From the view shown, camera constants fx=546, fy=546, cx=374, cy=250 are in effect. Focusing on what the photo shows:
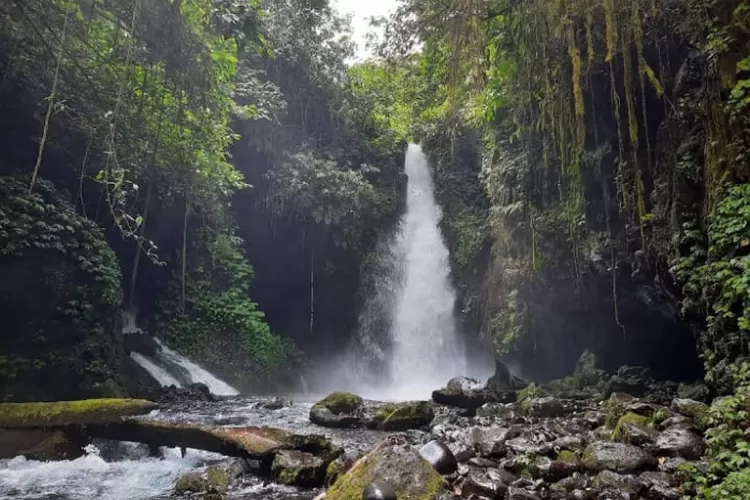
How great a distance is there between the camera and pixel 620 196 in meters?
9.47

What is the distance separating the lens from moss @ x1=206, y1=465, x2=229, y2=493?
197 inches

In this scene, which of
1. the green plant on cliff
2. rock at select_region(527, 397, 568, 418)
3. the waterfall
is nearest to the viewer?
rock at select_region(527, 397, 568, 418)

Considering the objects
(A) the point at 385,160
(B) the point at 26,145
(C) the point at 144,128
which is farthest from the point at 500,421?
(A) the point at 385,160

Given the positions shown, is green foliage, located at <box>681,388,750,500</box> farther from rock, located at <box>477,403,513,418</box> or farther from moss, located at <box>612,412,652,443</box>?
rock, located at <box>477,403,513,418</box>

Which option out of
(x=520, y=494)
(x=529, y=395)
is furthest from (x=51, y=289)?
(x=520, y=494)

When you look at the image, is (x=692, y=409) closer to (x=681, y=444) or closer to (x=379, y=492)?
(x=681, y=444)

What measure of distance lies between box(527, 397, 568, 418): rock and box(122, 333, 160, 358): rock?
858 centimetres

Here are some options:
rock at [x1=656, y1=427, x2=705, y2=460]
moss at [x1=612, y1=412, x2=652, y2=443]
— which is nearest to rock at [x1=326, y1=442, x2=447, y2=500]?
rock at [x1=656, y1=427, x2=705, y2=460]

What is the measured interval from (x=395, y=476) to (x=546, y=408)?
4.56 metres

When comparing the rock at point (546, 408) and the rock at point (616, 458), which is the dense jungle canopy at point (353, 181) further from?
the rock at point (546, 408)

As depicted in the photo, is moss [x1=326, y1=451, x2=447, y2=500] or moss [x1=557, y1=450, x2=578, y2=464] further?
moss [x1=557, y1=450, x2=578, y2=464]

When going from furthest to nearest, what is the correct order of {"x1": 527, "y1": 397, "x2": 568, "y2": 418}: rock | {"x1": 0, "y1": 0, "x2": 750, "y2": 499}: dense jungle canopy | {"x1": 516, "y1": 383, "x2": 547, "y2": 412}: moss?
{"x1": 516, "y1": 383, "x2": 547, "y2": 412}: moss, {"x1": 527, "y1": 397, "x2": 568, "y2": 418}: rock, {"x1": 0, "y1": 0, "x2": 750, "y2": 499}: dense jungle canopy

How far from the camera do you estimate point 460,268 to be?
16.4 meters

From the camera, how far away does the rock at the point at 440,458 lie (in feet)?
15.1
